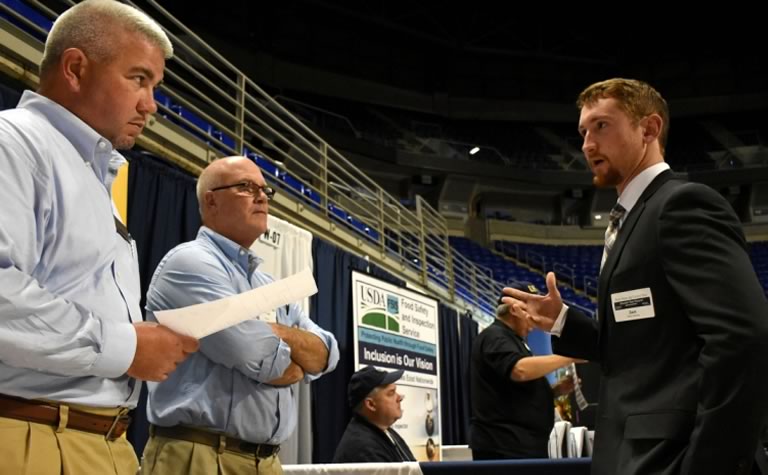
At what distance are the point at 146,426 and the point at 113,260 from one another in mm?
2442

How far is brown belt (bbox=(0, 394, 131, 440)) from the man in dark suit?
3.18ft

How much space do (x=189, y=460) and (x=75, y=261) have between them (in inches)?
30.0

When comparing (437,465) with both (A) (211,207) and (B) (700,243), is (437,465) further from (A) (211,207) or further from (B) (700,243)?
(B) (700,243)

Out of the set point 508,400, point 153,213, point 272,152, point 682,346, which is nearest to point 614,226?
point 682,346

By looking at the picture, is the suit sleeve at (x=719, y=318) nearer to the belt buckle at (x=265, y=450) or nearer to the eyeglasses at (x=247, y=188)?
the belt buckle at (x=265, y=450)

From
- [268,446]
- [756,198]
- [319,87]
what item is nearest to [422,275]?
[268,446]

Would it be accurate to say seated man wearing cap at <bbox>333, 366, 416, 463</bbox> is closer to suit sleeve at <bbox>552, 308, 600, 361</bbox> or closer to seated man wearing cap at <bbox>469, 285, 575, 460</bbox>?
seated man wearing cap at <bbox>469, 285, 575, 460</bbox>

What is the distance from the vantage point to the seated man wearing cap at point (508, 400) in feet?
9.87

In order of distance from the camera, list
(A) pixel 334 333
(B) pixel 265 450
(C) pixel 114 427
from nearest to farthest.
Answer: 1. (C) pixel 114 427
2. (B) pixel 265 450
3. (A) pixel 334 333

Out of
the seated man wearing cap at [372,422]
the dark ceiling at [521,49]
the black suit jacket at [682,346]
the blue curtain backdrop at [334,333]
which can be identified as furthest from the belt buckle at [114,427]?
the dark ceiling at [521,49]

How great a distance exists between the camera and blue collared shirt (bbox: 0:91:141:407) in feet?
3.48

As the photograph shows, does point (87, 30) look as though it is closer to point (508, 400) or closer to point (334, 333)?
point (508, 400)

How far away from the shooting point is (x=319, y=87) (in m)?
16.3

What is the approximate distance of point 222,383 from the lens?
1.85 metres
